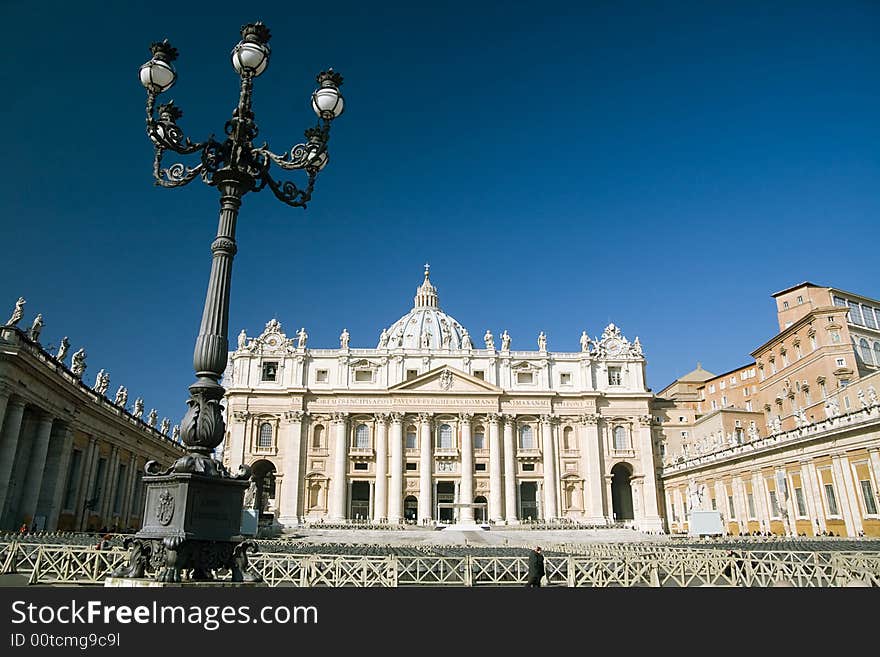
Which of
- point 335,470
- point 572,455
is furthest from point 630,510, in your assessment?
point 335,470

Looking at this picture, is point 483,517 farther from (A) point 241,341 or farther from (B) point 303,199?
(B) point 303,199

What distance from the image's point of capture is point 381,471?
6588 cm

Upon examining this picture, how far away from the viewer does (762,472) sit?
42438 millimetres

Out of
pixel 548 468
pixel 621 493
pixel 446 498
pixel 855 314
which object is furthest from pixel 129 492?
pixel 855 314

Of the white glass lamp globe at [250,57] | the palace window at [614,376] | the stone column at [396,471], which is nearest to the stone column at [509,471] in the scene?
the stone column at [396,471]

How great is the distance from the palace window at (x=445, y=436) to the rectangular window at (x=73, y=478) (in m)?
40.1

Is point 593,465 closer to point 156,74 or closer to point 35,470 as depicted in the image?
point 35,470

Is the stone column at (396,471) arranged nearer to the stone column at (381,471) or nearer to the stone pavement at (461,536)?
the stone column at (381,471)

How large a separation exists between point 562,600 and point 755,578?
11.7 metres

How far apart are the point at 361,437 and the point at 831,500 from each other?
45386 millimetres

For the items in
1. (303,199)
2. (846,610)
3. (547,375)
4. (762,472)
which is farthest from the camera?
(547,375)

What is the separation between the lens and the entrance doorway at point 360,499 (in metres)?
66.8

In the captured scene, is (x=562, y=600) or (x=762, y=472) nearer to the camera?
(x=562, y=600)

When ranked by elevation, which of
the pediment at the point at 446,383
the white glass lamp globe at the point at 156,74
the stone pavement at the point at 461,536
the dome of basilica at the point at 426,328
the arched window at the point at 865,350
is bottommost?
the stone pavement at the point at 461,536
